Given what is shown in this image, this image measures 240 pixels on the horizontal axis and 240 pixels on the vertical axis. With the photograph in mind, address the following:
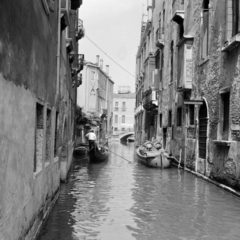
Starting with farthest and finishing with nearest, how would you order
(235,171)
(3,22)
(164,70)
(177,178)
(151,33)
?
(151,33) < (164,70) < (177,178) < (235,171) < (3,22)

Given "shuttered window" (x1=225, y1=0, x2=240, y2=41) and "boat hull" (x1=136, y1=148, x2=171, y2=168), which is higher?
"shuttered window" (x1=225, y1=0, x2=240, y2=41)

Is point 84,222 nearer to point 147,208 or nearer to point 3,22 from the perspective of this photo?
point 147,208

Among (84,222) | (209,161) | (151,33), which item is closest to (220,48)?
(209,161)

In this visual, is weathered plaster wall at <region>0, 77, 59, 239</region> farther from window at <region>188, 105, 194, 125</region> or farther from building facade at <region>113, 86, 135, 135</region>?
building facade at <region>113, 86, 135, 135</region>

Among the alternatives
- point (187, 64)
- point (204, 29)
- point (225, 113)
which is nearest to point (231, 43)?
point (225, 113)

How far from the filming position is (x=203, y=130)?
11.9 metres

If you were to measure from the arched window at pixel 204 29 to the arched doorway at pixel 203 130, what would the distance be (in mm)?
1663

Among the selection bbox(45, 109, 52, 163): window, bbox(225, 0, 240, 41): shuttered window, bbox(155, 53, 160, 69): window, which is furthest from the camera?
bbox(155, 53, 160, 69): window

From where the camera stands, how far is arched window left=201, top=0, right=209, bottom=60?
11.7 metres

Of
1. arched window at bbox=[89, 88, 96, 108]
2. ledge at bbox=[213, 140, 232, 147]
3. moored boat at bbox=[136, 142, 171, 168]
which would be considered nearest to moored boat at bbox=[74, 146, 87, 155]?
moored boat at bbox=[136, 142, 171, 168]

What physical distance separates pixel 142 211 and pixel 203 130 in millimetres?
5381

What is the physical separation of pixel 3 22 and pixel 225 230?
4701mm

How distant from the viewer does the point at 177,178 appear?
1209 cm

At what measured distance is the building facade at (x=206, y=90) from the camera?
9109mm
